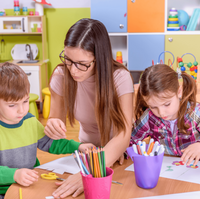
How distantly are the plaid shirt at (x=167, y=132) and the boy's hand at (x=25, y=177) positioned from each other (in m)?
0.45

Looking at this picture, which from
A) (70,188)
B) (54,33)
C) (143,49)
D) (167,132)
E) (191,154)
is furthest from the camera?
(54,33)

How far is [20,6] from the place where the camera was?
164 inches

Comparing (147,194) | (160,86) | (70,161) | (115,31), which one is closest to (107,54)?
(160,86)

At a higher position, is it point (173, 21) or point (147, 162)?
point (173, 21)

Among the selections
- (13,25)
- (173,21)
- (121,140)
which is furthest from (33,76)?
(121,140)

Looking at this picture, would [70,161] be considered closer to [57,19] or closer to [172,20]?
[172,20]

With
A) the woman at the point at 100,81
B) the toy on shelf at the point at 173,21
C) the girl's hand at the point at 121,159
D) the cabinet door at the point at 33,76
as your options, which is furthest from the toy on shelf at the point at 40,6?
the girl's hand at the point at 121,159

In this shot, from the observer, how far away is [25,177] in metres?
0.91

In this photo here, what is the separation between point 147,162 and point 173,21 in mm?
2834

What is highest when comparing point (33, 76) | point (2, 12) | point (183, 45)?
point (2, 12)

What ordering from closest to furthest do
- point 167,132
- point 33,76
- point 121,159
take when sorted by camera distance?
point 121,159 < point 167,132 < point 33,76

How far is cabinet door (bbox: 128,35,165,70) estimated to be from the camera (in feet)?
11.2

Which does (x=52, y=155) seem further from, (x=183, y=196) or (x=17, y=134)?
(x=183, y=196)

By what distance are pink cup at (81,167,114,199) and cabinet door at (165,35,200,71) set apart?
2.87 metres
